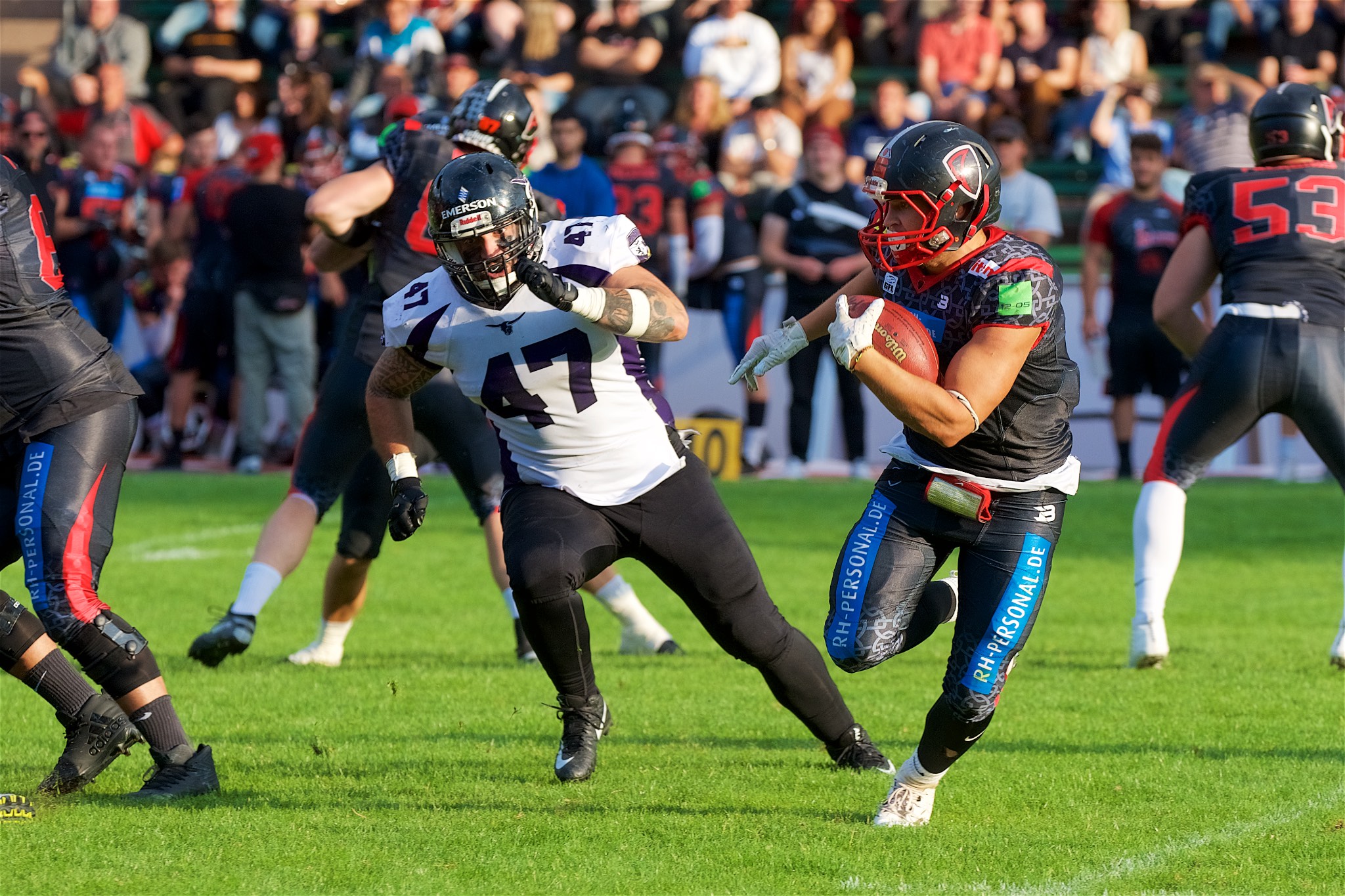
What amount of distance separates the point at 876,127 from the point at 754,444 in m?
2.93

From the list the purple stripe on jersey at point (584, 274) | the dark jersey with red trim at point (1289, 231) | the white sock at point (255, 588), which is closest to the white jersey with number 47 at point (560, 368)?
the purple stripe on jersey at point (584, 274)

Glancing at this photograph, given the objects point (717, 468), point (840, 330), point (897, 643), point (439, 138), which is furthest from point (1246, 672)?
point (717, 468)

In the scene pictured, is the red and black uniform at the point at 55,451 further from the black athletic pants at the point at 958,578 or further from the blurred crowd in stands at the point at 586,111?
the blurred crowd in stands at the point at 586,111

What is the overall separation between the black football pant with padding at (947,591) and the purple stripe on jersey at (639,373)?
68 centimetres

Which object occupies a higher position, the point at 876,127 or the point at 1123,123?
the point at 876,127

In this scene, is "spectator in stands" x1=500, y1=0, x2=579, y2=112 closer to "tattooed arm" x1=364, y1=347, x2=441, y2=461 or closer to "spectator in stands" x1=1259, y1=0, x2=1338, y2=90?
"spectator in stands" x1=1259, y1=0, x2=1338, y2=90

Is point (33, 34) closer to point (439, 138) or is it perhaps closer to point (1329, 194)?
point (439, 138)

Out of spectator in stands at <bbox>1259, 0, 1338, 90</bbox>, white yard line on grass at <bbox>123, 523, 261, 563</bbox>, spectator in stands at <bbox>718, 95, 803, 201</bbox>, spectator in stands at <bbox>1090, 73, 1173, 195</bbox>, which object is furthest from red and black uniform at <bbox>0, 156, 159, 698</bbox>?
spectator in stands at <bbox>1259, 0, 1338, 90</bbox>

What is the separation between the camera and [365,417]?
253 inches

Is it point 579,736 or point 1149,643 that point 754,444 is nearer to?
point 1149,643

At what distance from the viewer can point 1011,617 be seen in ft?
14.0

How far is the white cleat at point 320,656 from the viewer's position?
6680 mm

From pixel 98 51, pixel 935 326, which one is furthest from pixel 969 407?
pixel 98 51

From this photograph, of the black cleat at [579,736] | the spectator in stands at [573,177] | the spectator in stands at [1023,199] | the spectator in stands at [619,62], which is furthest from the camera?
the spectator in stands at [619,62]
